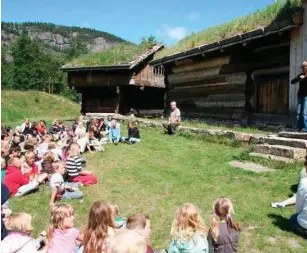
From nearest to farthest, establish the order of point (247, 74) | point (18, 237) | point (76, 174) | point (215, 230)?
point (18, 237) < point (215, 230) < point (76, 174) < point (247, 74)

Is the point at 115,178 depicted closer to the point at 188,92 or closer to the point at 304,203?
the point at 304,203

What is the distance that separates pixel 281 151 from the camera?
929cm

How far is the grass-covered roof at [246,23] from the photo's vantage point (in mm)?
12086

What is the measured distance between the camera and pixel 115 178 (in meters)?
9.14

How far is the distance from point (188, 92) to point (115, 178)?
381 inches

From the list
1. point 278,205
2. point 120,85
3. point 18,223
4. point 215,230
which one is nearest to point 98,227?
point 18,223

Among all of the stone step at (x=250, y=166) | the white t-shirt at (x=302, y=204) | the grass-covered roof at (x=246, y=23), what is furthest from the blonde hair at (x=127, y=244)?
the grass-covered roof at (x=246, y=23)

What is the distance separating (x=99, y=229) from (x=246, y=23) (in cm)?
1127

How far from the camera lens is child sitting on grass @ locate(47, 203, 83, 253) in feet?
15.4

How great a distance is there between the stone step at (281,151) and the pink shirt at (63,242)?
19.7ft

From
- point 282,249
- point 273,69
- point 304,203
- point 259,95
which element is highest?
point 273,69

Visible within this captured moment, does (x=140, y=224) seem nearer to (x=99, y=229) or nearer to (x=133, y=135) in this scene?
(x=99, y=229)

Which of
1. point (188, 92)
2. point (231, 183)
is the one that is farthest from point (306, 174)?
point (188, 92)

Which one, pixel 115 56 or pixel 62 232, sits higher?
pixel 115 56
